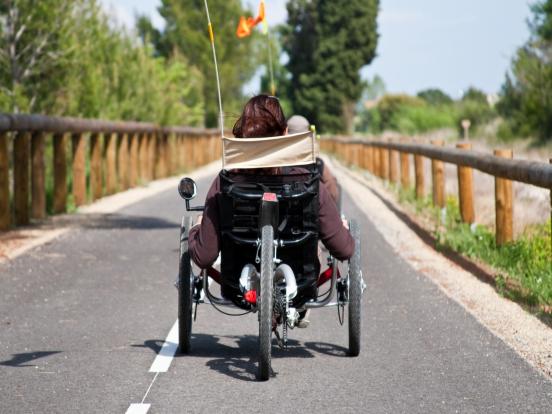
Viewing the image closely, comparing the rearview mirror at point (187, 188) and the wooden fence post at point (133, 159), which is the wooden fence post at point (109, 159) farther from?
the rearview mirror at point (187, 188)

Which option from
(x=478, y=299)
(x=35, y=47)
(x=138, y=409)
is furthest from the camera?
(x=35, y=47)

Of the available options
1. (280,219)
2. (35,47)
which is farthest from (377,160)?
(280,219)

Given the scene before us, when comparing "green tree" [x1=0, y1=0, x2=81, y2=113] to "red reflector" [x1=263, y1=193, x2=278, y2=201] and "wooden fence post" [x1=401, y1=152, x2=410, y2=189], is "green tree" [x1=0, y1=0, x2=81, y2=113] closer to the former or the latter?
"wooden fence post" [x1=401, y1=152, x2=410, y2=189]

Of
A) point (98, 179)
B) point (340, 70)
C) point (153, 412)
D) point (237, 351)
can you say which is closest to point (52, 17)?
point (98, 179)

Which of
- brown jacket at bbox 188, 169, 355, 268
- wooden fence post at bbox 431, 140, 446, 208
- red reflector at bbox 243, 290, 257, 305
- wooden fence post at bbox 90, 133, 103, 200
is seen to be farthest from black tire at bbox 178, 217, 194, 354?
wooden fence post at bbox 90, 133, 103, 200

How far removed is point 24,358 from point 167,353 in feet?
3.04

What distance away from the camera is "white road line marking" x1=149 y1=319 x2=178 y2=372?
7023mm

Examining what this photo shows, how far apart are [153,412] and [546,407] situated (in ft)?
6.82

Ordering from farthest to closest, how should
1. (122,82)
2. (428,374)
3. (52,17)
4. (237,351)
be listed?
(122,82), (52,17), (237,351), (428,374)

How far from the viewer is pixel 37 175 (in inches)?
691

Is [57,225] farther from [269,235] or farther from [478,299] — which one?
[269,235]

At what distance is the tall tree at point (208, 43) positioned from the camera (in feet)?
218

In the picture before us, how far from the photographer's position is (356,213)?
19.2 m

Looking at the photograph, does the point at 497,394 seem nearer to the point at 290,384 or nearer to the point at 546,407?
the point at 546,407
